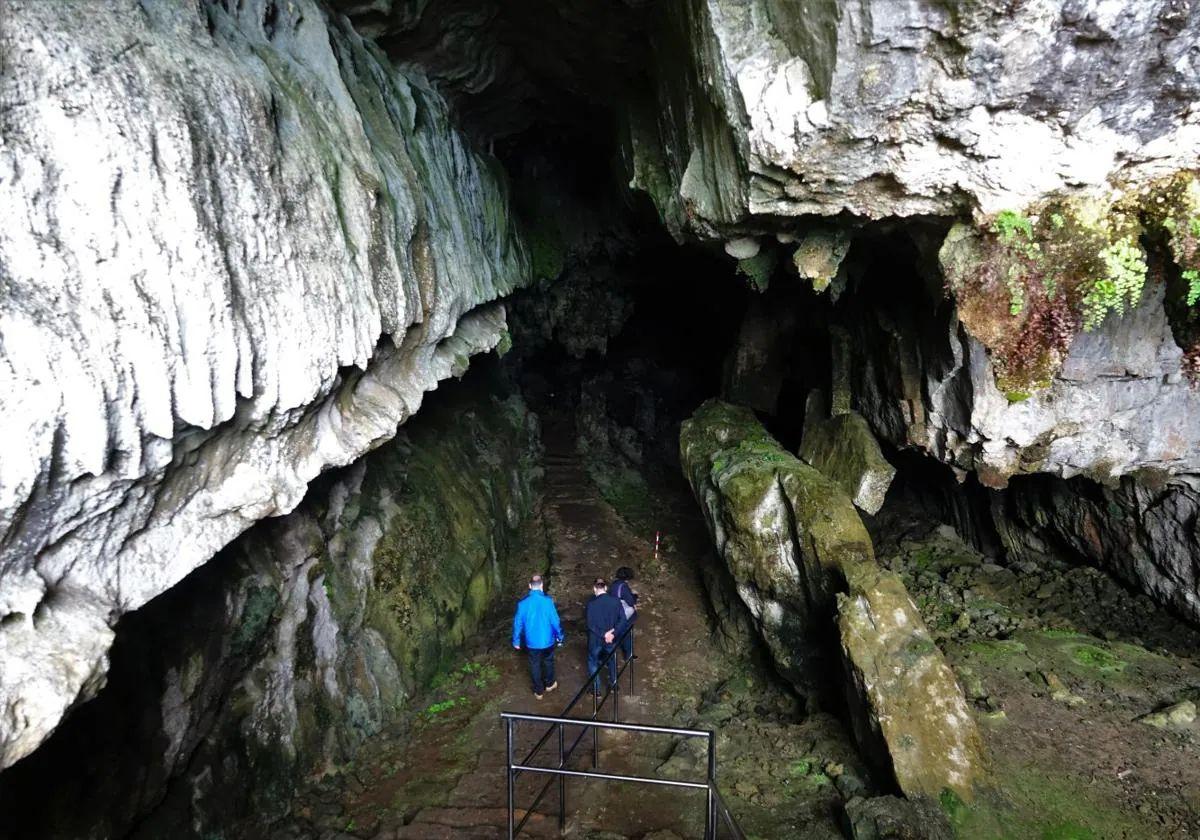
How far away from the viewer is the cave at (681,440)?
352 centimetres

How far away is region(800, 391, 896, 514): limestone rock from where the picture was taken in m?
9.14

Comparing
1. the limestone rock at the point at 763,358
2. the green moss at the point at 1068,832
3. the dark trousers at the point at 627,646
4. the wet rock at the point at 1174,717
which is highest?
the limestone rock at the point at 763,358

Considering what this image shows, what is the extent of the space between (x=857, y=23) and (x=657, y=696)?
25.6 feet

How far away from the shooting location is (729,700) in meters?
8.82

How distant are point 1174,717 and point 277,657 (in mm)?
9382

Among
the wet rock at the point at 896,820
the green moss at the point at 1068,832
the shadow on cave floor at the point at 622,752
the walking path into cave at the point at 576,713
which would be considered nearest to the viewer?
the wet rock at the point at 896,820

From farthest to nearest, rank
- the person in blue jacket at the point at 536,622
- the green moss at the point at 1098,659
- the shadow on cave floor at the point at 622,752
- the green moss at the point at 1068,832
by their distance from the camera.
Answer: the person in blue jacket at the point at 536,622
the green moss at the point at 1098,659
the shadow on cave floor at the point at 622,752
the green moss at the point at 1068,832

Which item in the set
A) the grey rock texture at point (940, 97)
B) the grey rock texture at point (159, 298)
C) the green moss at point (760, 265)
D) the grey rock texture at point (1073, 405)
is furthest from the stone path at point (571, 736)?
the grey rock texture at point (940, 97)

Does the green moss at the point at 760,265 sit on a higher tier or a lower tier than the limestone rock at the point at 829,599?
higher

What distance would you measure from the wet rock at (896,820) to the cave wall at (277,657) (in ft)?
18.0

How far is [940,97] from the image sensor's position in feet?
15.8

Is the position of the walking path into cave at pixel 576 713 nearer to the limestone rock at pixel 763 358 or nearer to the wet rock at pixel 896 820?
the wet rock at pixel 896 820

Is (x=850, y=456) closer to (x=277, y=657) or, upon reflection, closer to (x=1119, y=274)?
(x=1119, y=274)

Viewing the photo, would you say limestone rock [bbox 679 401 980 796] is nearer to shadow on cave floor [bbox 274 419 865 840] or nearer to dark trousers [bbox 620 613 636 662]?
shadow on cave floor [bbox 274 419 865 840]
